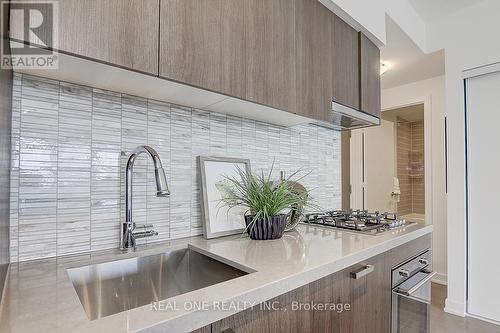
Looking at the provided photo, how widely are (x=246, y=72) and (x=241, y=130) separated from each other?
0.44 metres

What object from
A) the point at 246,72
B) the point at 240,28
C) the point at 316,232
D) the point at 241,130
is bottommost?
the point at 316,232

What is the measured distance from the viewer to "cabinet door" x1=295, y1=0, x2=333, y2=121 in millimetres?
1354

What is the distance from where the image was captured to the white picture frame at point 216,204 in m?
1.27

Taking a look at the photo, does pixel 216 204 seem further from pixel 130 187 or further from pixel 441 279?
pixel 441 279

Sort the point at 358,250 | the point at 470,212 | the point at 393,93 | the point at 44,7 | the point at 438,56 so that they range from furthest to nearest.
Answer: the point at 393,93 < the point at 438,56 < the point at 470,212 < the point at 358,250 < the point at 44,7

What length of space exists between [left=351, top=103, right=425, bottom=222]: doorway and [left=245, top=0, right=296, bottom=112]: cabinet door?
274 cm

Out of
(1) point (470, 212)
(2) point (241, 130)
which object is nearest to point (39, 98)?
(2) point (241, 130)

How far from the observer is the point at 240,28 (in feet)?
3.60

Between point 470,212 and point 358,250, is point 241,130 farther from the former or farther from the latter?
point 470,212

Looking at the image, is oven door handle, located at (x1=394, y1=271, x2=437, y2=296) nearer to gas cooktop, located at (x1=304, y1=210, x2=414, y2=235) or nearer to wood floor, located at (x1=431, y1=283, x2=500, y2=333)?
gas cooktop, located at (x1=304, y1=210, x2=414, y2=235)

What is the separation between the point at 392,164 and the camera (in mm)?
4402

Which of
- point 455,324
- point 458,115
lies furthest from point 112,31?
point 455,324

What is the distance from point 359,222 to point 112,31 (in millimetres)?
1418

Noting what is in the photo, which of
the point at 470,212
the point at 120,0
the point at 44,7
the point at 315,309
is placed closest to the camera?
the point at 44,7
